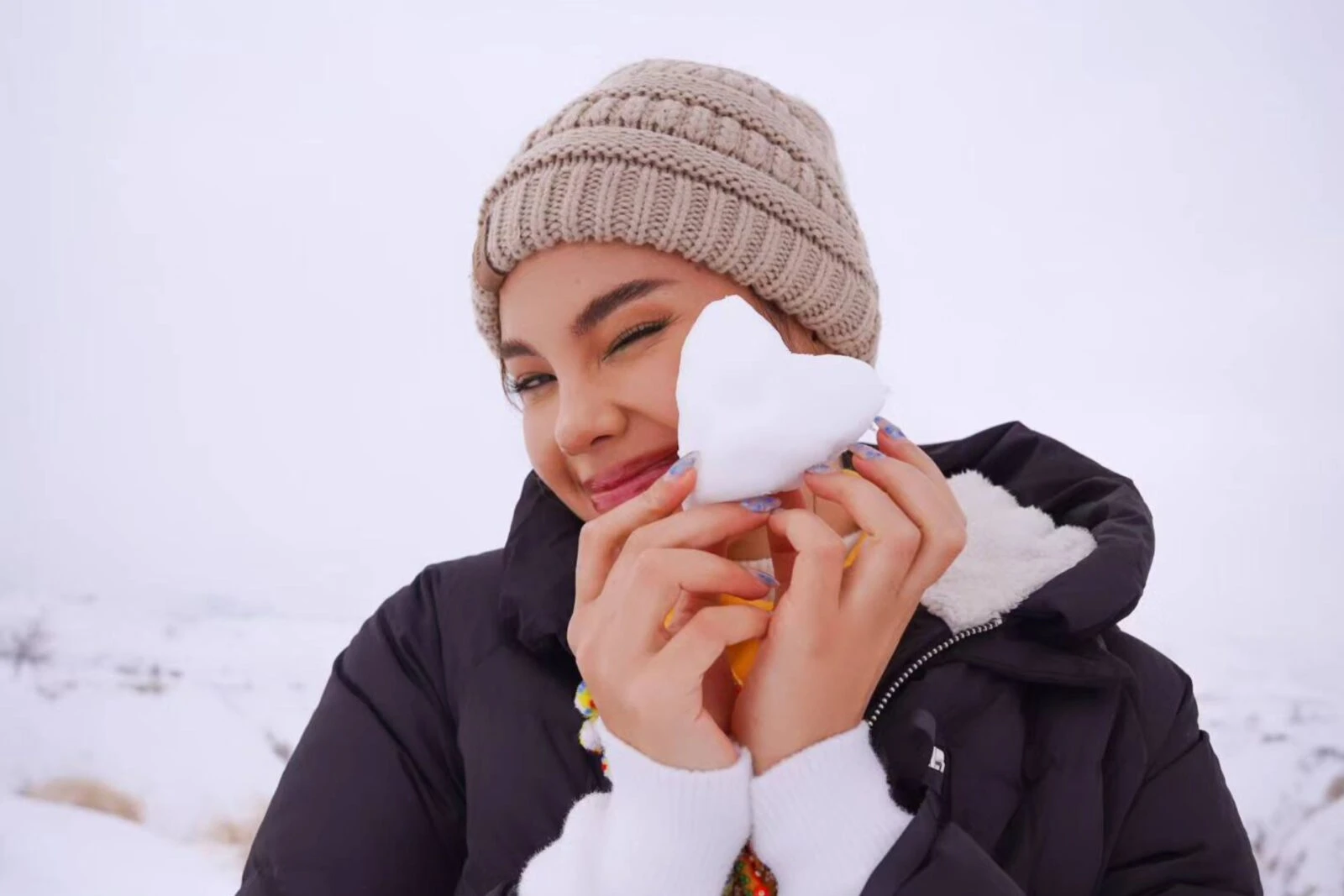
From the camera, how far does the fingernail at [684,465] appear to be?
83 cm

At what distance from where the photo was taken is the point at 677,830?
0.76 m

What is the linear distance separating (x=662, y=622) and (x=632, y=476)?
31cm

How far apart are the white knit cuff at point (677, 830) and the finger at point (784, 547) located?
0.78ft

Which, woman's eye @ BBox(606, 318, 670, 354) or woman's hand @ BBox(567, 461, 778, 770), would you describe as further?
woman's eye @ BBox(606, 318, 670, 354)

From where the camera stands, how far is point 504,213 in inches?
45.5

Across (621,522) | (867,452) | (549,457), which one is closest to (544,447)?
(549,457)

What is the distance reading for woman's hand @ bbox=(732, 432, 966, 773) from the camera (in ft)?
2.57

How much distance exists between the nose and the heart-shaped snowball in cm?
17

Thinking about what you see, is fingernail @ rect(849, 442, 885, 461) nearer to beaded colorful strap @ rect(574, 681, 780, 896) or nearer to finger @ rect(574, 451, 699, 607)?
finger @ rect(574, 451, 699, 607)

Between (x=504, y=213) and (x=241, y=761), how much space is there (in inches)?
61.5

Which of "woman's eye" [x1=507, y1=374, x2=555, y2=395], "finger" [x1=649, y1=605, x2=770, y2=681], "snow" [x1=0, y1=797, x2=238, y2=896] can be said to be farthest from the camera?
"snow" [x1=0, y1=797, x2=238, y2=896]

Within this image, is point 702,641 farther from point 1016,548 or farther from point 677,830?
point 1016,548

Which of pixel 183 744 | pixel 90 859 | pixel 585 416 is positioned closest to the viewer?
pixel 585 416

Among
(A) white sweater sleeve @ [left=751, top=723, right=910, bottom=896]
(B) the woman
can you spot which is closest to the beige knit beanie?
(B) the woman
